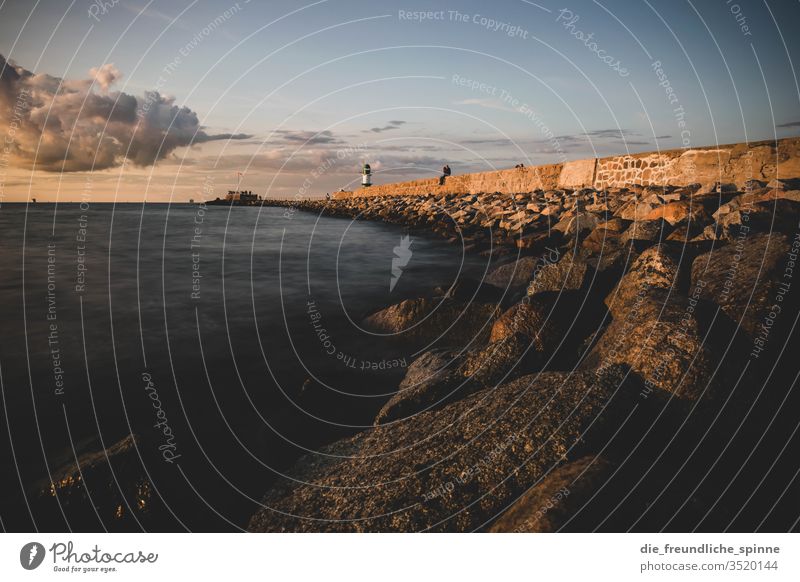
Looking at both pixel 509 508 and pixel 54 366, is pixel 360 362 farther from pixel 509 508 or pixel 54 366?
pixel 54 366

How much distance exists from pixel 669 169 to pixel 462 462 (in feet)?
40.6

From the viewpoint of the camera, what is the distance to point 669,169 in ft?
37.2

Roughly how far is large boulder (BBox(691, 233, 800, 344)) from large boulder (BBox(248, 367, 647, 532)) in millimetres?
1481

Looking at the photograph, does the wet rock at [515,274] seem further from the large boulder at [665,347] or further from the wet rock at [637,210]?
the large boulder at [665,347]

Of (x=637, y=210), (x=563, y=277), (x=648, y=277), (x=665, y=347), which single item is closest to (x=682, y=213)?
(x=637, y=210)

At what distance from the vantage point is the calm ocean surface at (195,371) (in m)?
3.36

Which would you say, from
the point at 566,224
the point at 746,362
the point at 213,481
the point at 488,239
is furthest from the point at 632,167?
the point at 213,481

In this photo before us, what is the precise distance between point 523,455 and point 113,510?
113 inches

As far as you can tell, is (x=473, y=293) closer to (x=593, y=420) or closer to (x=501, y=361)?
(x=501, y=361)

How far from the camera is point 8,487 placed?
3217mm

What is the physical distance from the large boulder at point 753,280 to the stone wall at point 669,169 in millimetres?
6350

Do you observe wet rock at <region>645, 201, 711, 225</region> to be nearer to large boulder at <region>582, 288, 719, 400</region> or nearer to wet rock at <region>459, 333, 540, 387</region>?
large boulder at <region>582, 288, 719, 400</region>

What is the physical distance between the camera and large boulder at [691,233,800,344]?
11.1 ft

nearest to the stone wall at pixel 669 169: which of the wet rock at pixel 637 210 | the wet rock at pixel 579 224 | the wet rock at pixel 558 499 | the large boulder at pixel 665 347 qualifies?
the wet rock at pixel 637 210
